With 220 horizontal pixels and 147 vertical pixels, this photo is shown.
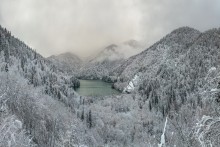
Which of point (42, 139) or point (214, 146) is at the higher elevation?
point (214, 146)

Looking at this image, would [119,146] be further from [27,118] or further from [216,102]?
[216,102]

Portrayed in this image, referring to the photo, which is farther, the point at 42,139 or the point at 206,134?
the point at 42,139

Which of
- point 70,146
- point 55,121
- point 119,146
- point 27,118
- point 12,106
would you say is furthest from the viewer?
point 119,146

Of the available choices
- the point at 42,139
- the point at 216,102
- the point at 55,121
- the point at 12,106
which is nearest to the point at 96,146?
the point at 55,121

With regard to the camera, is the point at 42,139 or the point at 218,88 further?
the point at 42,139

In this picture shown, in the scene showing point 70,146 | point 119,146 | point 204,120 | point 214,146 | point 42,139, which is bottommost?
point 119,146

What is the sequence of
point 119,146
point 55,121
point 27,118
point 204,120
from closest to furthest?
point 204,120 < point 27,118 < point 55,121 < point 119,146

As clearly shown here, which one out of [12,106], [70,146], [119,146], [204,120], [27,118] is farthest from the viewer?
[119,146]

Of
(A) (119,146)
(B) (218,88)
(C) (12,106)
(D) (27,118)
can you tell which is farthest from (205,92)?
(A) (119,146)

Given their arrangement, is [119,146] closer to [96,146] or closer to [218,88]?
[96,146]
